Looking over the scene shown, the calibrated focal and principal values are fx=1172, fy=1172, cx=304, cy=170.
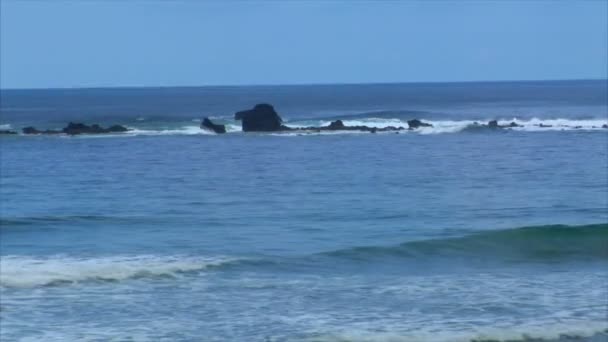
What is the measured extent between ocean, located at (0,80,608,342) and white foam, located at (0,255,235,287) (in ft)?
0.16

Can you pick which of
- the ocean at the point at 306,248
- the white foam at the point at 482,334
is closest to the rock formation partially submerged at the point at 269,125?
the ocean at the point at 306,248

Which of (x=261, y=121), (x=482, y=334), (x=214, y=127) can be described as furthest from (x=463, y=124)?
(x=482, y=334)

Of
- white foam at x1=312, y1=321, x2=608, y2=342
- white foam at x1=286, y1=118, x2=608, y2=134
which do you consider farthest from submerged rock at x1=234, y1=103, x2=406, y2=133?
white foam at x1=312, y1=321, x2=608, y2=342

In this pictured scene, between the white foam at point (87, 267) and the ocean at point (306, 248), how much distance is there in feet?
0.16

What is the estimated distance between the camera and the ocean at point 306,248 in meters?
14.7

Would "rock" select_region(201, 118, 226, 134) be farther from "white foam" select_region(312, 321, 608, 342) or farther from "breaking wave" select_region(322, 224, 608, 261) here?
"white foam" select_region(312, 321, 608, 342)

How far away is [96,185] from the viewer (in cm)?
3269

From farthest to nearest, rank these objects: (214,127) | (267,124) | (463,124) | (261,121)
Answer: (463,124) < (261,121) < (267,124) < (214,127)

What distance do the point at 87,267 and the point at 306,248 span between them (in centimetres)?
413

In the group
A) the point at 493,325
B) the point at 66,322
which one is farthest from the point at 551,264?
the point at 66,322

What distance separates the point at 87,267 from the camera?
735 inches

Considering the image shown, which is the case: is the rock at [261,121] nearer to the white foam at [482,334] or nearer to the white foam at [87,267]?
the white foam at [87,267]

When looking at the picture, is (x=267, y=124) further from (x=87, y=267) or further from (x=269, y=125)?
(x=87, y=267)

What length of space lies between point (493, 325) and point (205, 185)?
1924cm
